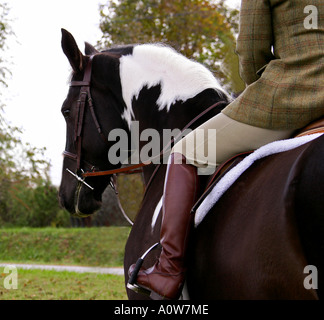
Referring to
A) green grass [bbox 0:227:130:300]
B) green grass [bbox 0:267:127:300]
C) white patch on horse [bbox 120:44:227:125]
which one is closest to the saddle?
white patch on horse [bbox 120:44:227:125]

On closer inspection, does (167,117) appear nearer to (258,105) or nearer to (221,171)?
(221,171)

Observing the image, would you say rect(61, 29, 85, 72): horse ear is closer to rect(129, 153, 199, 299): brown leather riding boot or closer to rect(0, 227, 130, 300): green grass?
rect(129, 153, 199, 299): brown leather riding boot

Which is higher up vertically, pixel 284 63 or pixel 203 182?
pixel 284 63

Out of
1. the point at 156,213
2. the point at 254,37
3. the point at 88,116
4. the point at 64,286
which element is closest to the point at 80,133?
the point at 88,116

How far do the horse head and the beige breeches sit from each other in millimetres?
1081

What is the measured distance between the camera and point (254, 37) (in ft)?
7.75

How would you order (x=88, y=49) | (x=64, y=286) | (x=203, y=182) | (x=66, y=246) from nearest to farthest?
(x=203, y=182) < (x=88, y=49) < (x=64, y=286) < (x=66, y=246)

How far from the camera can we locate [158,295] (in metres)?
2.37

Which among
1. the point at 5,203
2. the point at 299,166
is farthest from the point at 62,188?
the point at 5,203

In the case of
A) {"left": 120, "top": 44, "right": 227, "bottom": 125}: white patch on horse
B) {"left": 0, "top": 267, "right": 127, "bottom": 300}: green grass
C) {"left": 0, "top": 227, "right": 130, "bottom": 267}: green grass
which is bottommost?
{"left": 0, "top": 227, "right": 130, "bottom": 267}: green grass

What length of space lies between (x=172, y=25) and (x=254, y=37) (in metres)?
10.4

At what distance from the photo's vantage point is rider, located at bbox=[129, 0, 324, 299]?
7.04 ft
